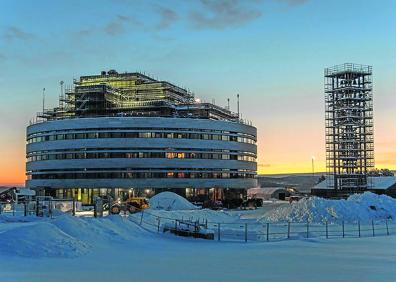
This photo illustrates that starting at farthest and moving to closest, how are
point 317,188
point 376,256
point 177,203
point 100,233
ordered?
point 317,188 → point 177,203 → point 100,233 → point 376,256

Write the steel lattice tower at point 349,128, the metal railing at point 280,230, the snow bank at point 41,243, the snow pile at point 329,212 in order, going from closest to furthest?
the snow bank at point 41,243
the metal railing at point 280,230
the snow pile at point 329,212
the steel lattice tower at point 349,128

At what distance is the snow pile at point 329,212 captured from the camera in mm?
57156

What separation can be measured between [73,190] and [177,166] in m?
24.2

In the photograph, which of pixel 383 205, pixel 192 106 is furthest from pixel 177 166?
pixel 383 205

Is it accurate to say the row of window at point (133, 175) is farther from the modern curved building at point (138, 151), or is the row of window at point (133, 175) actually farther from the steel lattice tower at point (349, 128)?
the steel lattice tower at point (349, 128)

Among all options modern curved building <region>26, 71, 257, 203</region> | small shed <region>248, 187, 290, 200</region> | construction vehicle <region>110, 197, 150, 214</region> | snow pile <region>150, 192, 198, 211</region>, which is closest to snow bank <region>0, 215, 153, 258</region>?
construction vehicle <region>110, 197, 150, 214</region>

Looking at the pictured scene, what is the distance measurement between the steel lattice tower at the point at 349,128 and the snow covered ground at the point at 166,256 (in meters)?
81.3

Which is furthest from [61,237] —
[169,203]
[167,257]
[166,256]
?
[169,203]

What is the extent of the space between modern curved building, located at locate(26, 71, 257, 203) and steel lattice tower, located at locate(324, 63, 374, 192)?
22.8 meters

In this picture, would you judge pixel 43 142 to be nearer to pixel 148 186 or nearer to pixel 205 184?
pixel 148 186

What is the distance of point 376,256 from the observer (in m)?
31.0

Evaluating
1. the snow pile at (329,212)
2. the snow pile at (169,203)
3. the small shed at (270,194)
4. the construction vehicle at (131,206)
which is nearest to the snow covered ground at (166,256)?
the snow pile at (329,212)

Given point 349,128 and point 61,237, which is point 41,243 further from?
point 349,128

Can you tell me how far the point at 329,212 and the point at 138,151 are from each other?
73.1 m
